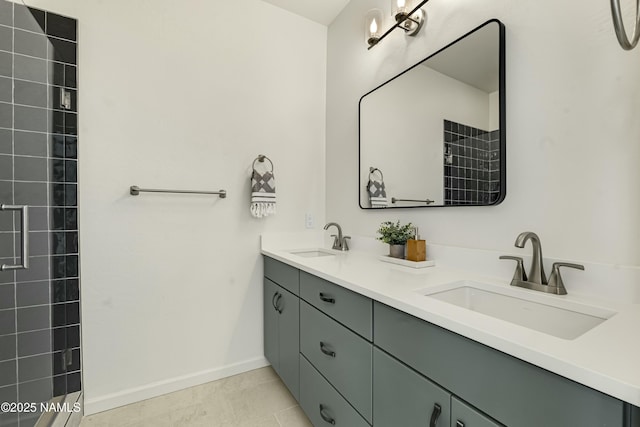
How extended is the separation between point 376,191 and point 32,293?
1.91 m

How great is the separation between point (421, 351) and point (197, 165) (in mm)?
1663

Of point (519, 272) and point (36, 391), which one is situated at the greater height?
point (519, 272)

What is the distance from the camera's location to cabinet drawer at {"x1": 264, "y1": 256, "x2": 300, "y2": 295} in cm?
163

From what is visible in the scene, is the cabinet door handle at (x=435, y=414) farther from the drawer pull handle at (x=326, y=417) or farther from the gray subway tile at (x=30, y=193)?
the gray subway tile at (x=30, y=193)

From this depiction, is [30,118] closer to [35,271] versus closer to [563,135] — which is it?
[35,271]

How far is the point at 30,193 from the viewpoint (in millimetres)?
1451

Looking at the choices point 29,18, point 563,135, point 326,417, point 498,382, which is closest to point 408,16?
point 563,135

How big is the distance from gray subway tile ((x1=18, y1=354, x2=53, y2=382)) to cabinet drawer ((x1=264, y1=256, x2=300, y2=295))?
1204 mm

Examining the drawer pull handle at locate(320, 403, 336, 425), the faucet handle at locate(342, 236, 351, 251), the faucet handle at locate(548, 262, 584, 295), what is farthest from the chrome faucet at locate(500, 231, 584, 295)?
the faucet handle at locate(342, 236, 351, 251)

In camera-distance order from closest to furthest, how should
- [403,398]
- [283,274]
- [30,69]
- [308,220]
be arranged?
1. [403,398]
2. [30,69]
3. [283,274]
4. [308,220]

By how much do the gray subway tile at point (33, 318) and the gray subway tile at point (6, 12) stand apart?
1358 mm

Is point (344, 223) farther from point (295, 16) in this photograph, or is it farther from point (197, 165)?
point (295, 16)

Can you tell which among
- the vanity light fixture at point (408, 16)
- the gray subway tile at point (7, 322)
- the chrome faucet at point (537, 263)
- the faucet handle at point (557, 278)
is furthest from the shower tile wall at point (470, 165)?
the gray subway tile at point (7, 322)

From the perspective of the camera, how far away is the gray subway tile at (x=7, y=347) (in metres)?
1.39
